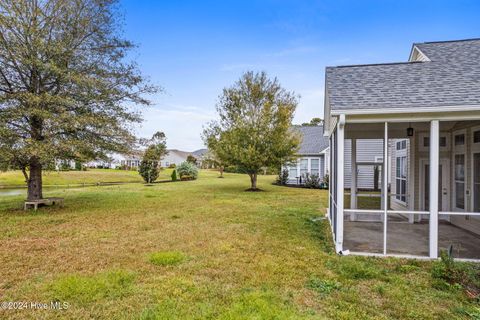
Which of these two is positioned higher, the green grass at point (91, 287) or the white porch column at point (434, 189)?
the white porch column at point (434, 189)

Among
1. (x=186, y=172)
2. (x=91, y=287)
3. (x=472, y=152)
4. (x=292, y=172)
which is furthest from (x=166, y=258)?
(x=186, y=172)

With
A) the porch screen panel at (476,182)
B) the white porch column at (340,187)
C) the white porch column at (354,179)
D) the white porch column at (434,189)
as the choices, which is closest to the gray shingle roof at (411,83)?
the white porch column at (340,187)

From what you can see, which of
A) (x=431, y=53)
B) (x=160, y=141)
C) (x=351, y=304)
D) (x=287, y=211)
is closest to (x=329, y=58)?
(x=431, y=53)

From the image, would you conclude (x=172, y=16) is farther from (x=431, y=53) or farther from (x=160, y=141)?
(x=160, y=141)

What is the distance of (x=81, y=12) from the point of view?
10.7m

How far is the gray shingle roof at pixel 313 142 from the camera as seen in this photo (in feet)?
78.9

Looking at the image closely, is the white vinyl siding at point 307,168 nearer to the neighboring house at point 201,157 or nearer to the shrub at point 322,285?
the neighboring house at point 201,157

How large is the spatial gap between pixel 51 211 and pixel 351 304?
11144mm

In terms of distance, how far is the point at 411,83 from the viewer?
20.3 feet

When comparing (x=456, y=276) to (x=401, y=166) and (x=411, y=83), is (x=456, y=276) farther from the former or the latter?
(x=401, y=166)

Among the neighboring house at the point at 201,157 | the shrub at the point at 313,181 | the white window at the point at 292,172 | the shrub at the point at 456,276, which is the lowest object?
the shrub at the point at 456,276

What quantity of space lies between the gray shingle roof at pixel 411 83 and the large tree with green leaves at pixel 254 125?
10.7 metres

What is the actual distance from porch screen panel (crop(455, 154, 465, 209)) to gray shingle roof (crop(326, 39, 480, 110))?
108 inches

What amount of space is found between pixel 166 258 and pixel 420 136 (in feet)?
29.1
